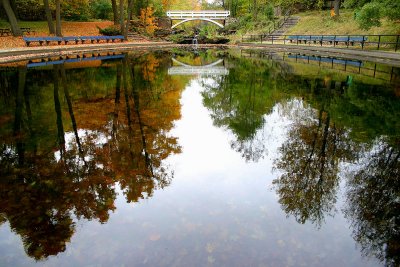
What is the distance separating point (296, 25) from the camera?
4641 cm

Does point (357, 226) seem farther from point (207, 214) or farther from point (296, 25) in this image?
point (296, 25)

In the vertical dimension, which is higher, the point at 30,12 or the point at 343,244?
the point at 30,12

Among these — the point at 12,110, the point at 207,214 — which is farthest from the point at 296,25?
the point at 207,214

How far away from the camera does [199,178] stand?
6.37 meters

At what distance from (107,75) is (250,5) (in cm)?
5476

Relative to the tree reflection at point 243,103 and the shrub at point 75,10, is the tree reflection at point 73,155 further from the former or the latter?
the shrub at point 75,10

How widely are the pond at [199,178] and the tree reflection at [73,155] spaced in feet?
0.10

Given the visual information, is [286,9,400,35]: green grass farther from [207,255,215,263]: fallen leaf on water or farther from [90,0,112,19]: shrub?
[90,0,112,19]: shrub

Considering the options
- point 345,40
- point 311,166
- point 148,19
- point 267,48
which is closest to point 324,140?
point 311,166

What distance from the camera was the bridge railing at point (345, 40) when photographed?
25.0m

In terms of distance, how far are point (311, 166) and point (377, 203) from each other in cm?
156

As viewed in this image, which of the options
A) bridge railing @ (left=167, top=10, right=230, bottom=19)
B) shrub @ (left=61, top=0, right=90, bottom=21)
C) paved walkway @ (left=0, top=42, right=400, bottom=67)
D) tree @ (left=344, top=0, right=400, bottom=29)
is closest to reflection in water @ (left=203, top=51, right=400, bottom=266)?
paved walkway @ (left=0, top=42, right=400, bottom=67)

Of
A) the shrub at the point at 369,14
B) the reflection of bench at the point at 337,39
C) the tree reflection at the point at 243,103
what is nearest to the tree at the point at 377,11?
the shrub at the point at 369,14

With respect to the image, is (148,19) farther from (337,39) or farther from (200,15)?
(337,39)
